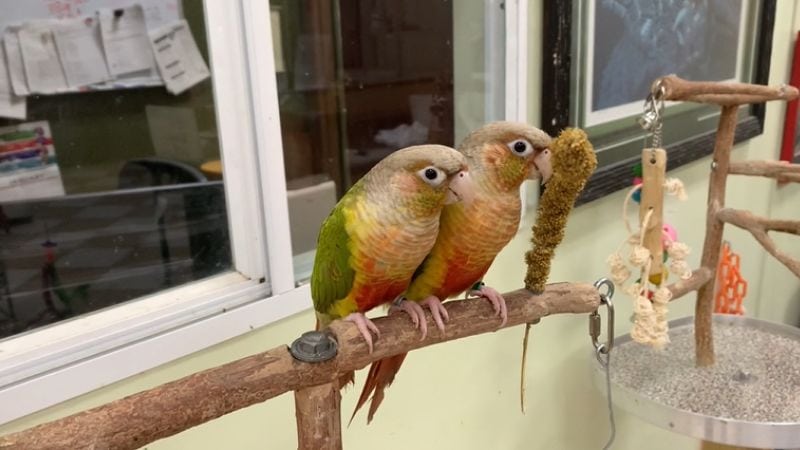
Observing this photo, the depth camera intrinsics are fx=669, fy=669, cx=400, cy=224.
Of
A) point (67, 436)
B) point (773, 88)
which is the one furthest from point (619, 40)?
point (67, 436)

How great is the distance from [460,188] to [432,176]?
2 cm

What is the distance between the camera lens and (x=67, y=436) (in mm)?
367

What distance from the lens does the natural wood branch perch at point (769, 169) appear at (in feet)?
3.00

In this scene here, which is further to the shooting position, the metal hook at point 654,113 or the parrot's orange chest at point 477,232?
the metal hook at point 654,113

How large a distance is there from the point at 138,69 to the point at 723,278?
3.65 ft

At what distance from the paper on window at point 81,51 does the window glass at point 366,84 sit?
18 centimetres

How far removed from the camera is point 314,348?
0.44 metres

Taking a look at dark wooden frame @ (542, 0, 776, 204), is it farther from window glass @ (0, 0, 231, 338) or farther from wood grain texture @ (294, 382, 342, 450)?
wood grain texture @ (294, 382, 342, 450)

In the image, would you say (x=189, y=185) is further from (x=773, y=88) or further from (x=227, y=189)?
(x=773, y=88)

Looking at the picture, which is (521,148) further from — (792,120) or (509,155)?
(792,120)

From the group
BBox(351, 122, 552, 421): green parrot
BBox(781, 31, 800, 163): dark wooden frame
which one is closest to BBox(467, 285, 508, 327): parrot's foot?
BBox(351, 122, 552, 421): green parrot

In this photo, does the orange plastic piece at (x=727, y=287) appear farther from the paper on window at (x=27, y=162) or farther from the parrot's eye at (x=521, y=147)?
the paper on window at (x=27, y=162)

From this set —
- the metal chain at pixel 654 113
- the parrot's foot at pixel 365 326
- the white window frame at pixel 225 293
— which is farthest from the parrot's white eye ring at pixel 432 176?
the metal chain at pixel 654 113

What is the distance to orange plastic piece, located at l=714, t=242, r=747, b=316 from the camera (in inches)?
50.7
